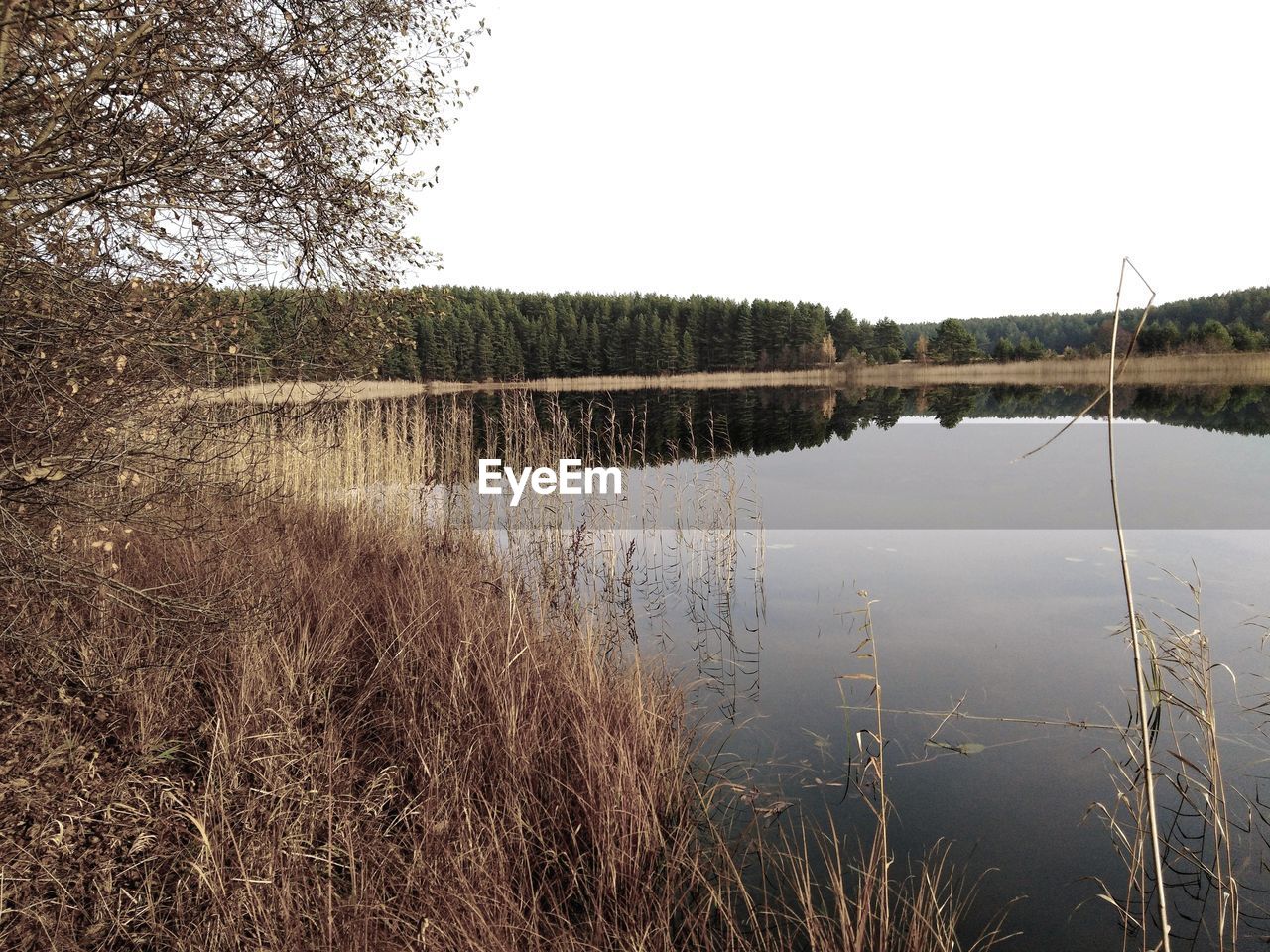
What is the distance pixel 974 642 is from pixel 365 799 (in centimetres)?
553

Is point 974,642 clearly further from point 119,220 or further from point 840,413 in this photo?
point 840,413

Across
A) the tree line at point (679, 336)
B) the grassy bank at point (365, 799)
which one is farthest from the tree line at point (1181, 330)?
the grassy bank at point (365, 799)

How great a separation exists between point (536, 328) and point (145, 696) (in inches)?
2919

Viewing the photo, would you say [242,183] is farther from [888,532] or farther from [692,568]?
[888,532]

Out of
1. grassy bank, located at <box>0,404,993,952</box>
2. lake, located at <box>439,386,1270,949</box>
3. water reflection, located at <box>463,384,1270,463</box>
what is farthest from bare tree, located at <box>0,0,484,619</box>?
water reflection, located at <box>463,384,1270,463</box>

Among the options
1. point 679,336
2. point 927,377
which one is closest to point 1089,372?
point 927,377

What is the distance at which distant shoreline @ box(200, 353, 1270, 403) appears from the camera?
4659 cm

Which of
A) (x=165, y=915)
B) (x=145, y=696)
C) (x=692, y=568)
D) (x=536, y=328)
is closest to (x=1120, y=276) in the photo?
(x=165, y=915)

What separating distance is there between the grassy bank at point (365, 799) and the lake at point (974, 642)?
567 mm

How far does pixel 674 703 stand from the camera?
174 inches

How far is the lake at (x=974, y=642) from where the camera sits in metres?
3.77

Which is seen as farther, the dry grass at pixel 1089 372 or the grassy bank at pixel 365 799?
the dry grass at pixel 1089 372

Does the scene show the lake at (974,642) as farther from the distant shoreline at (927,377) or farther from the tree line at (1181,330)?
the distant shoreline at (927,377)

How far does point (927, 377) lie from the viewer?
224 ft
